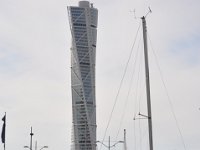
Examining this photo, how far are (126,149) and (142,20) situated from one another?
78793mm

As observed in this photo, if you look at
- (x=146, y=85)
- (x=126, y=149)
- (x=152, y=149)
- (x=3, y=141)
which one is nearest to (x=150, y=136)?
(x=152, y=149)

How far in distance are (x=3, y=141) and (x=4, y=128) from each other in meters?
1.64

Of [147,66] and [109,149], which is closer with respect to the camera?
[147,66]

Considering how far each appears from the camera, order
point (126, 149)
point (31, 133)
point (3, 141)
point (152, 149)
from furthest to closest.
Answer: point (126, 149) → point (31, 133) → point (3, 141) → point (152, 149)

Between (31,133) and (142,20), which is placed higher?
(142,20)

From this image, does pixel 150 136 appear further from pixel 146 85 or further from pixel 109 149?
pixel 109 149

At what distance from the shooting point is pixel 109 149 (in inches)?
4771

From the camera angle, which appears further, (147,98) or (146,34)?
(146,34)

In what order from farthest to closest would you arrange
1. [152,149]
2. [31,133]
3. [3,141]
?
1. [31,133]
2. [3,141]
3. [152,149]

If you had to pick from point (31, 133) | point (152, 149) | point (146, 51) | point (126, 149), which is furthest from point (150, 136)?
point (126, 149)

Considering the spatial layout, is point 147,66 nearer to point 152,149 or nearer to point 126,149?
point 152,149

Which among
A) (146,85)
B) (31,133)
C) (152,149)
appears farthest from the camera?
(31,133)

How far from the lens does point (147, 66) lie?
41.1 metres

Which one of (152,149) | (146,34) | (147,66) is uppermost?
(146,34)
